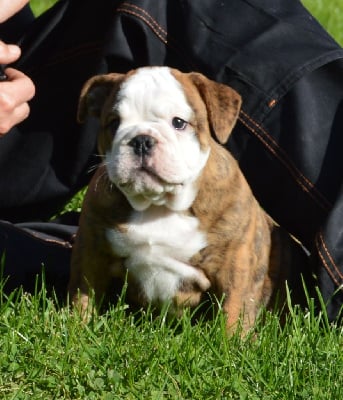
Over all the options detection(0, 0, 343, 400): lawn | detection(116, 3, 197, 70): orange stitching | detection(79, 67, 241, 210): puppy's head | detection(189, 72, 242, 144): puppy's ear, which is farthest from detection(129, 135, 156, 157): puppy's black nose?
detection(116, 3, 197, 70): orange stitching

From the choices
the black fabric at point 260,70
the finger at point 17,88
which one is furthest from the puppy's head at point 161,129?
the black fabric at point 260,70

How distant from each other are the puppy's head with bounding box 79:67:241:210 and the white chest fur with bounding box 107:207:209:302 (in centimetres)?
5

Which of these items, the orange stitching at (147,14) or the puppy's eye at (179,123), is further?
the orange stitching at (147,14)

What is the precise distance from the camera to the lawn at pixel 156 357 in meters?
3.10

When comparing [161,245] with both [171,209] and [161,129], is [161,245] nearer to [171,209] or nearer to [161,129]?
[171,209]

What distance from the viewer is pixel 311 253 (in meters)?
3.91

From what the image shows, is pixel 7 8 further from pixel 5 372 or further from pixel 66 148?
pixel 5 372

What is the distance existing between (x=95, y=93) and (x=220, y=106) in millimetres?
496

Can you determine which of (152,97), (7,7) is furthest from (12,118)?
(152,97)

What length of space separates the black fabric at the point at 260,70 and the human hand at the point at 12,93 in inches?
17.4

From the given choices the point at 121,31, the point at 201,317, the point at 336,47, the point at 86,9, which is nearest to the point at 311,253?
the point at 201,317

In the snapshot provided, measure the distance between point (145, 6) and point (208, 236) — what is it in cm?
103

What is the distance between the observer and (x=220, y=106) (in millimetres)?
3564

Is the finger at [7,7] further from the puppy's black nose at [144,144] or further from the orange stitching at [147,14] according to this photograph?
the puppy's black nose at [144,144]
